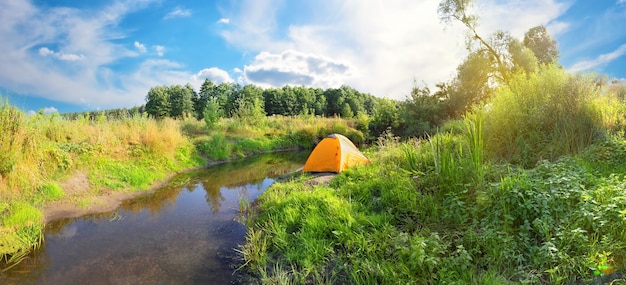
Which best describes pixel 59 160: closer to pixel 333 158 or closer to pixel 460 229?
pixel 333 158

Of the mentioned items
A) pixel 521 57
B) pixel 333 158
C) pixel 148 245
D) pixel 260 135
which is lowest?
pixel 148 245

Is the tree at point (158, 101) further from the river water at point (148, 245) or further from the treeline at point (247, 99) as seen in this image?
the river water at point (148, 245)

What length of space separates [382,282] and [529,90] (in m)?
7.01

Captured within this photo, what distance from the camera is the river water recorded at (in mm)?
4559

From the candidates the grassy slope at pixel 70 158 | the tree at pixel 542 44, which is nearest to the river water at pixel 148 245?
the grassy slope at pixel 70 158

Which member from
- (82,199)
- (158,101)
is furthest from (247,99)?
(82,199)

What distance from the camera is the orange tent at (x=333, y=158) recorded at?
9742mm

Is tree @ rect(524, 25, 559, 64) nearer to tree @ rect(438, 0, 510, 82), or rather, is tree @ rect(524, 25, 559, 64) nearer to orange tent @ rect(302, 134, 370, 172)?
tree @ rect(438, 0, 510, 82)

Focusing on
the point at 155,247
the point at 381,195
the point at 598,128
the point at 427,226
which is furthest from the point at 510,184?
the point at 155,247

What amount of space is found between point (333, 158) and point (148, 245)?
5.83 metres

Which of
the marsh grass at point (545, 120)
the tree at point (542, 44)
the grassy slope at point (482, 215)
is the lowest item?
the grassy slope at point (482, 215)

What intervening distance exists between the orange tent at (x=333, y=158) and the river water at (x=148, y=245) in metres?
2.26

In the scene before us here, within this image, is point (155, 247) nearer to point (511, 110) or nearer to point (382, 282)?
point (382, 282)

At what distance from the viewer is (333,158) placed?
9.85 m
